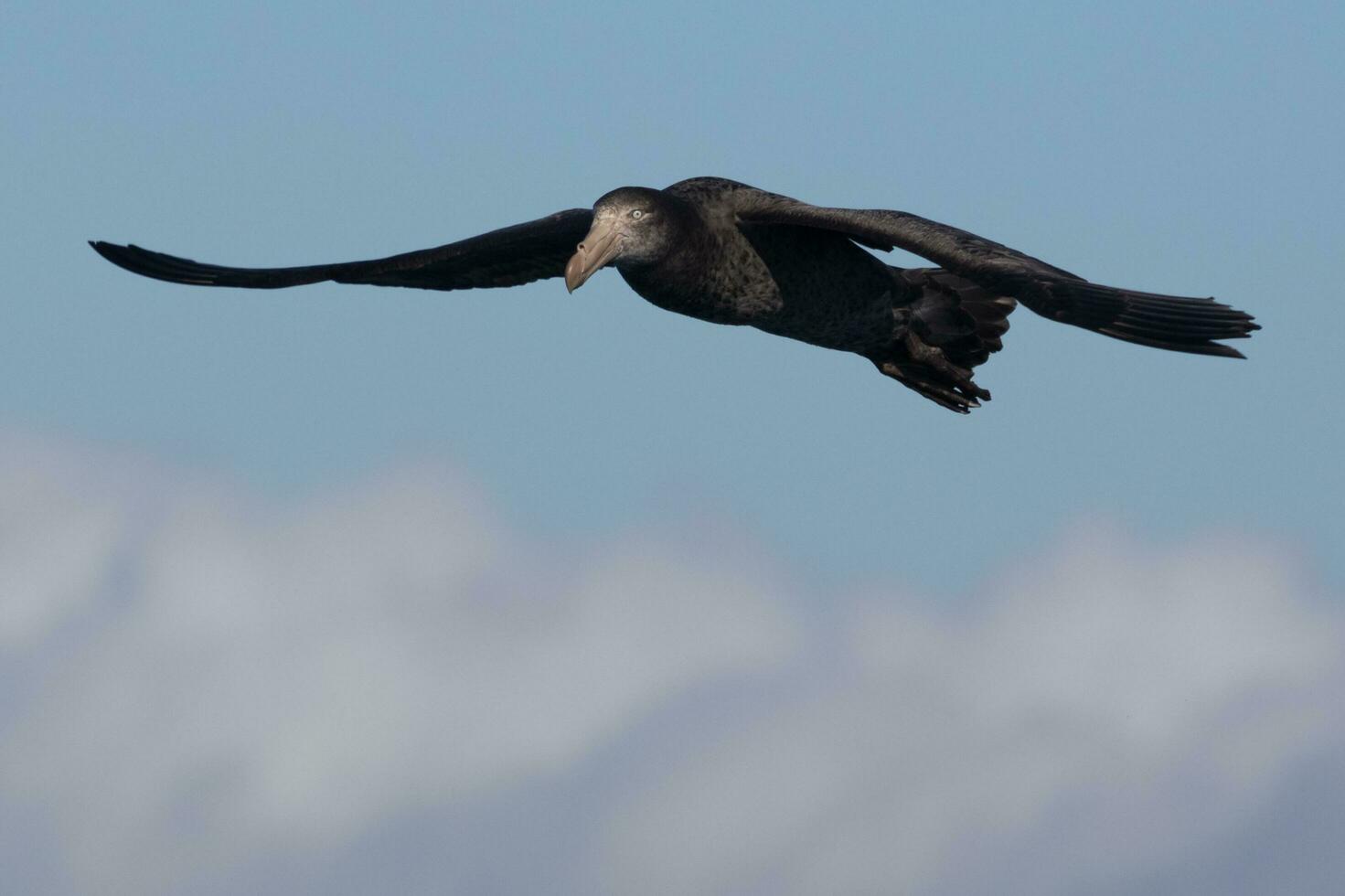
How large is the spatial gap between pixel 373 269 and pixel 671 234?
310 cm

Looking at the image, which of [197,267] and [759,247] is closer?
[759,247]

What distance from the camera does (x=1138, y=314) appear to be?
38.6ft

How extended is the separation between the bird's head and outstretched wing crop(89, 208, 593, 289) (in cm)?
182

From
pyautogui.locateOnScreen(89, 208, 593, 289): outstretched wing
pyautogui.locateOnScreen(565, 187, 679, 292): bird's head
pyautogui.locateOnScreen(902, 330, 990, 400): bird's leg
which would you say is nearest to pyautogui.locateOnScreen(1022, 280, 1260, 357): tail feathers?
pyautogui.locateOnScreen(565, 187, 679, 292): bird's head

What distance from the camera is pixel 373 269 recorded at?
14.8 m

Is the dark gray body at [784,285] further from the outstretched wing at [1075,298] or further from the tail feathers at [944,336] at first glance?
the outstretched wing at [1075,298]

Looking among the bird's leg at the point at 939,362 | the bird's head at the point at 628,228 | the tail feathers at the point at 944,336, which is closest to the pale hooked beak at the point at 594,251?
the bird's head at the point at 628,228

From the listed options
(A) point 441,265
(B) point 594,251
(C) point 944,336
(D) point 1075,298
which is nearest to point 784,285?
(B) point 594,251

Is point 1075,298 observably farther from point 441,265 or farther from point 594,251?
point 441,265

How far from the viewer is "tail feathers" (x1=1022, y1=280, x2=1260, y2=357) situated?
11.6 meters

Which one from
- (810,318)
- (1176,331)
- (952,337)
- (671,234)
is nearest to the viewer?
(1176,331)

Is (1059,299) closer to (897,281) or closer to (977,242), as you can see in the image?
(977,242)

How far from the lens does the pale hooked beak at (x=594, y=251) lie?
1217 cm

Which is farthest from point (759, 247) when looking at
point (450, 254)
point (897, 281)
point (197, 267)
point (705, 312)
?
Result: point (197, 267)
